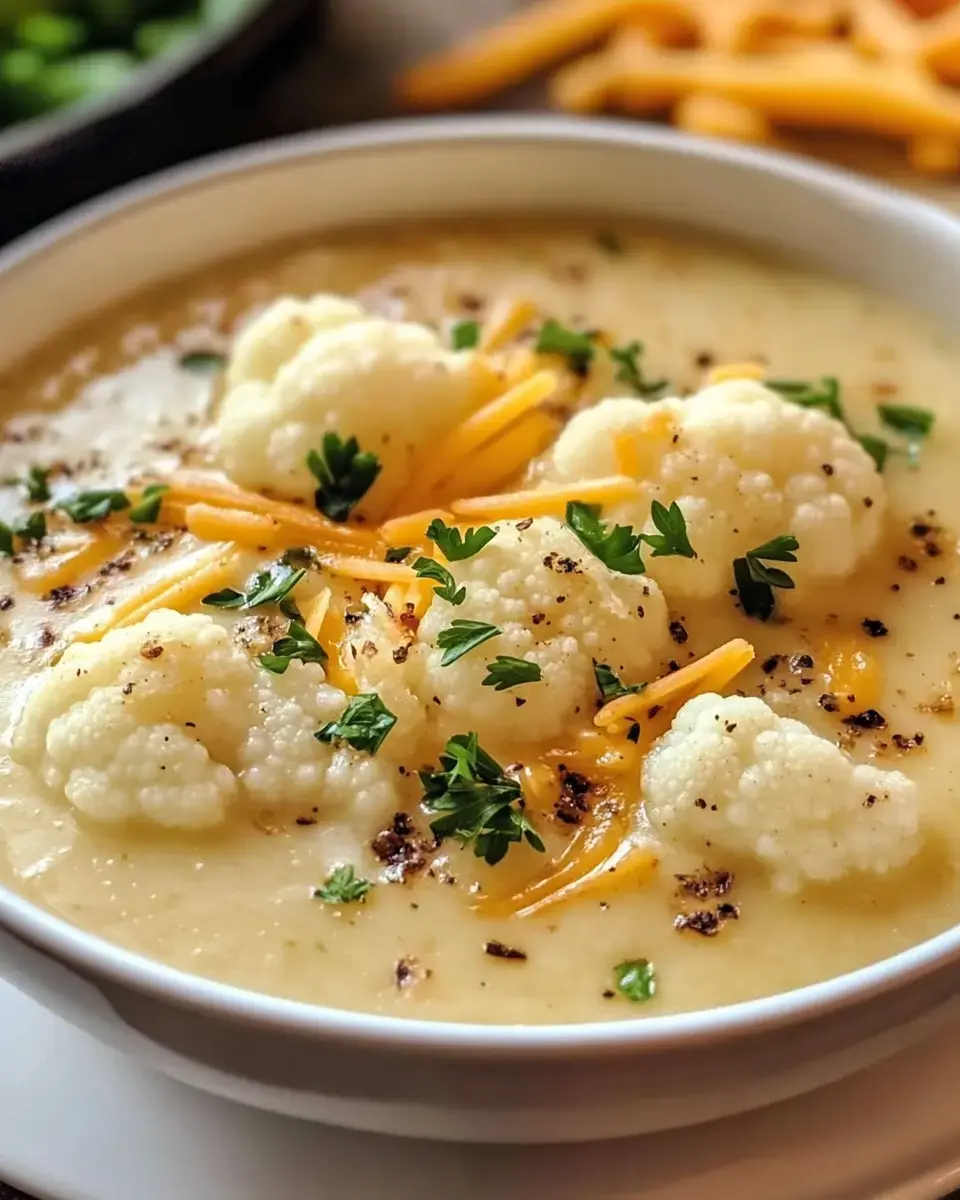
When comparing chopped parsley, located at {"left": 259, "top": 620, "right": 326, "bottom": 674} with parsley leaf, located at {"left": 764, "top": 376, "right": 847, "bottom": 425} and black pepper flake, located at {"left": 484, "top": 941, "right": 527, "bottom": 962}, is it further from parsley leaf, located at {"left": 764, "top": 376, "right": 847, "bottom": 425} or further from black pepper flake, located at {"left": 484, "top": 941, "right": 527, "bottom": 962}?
parsley leaf, located at {"left": 764, "top": 376, "right": 847, "bottom": 425}

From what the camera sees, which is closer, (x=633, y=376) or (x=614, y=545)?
(x=614, y=545)

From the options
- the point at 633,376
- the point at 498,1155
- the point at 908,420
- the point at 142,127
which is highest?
the point at 142,127

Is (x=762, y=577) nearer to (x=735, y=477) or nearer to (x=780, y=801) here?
(x=735, y=477)

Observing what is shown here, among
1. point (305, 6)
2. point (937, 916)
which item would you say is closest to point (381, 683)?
point (937, 916)

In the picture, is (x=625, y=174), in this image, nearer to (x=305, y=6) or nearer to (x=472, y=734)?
(x=305, y=6)

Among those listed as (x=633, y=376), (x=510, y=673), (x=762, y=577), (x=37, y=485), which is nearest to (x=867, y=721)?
(x=762, y=577)

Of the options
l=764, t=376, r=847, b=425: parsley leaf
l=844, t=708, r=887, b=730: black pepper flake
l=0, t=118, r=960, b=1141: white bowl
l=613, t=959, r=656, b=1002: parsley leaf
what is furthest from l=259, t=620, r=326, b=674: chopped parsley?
l=764, t=376, r=847, b=425: parsley leaf
